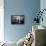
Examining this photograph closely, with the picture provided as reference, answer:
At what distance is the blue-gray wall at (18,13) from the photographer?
6.01 m

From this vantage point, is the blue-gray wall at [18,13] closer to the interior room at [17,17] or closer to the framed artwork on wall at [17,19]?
the interior room at [17,17]

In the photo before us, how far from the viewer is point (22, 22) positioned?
6.05 m

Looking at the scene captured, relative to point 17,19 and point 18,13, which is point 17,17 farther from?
point 18,13

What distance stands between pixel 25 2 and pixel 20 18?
2.61 ft

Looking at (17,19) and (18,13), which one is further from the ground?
(18,13)

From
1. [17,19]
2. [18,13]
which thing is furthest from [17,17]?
[18,13]

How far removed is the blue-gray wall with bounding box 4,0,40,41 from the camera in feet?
19.7

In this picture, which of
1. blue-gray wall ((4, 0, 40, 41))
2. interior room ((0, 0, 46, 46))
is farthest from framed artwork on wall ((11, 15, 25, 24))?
blue-gray wall ((4, 0, 40, 41))

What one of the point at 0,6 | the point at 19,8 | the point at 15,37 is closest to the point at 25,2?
the point at 19,8

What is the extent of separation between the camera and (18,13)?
6.04 meters

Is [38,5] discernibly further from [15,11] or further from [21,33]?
[21,33]

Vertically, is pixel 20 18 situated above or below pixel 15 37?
above

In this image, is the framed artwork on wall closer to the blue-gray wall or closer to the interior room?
the interior room

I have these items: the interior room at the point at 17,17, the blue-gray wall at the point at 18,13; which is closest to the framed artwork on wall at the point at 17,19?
the interior room at the point at 17,17
